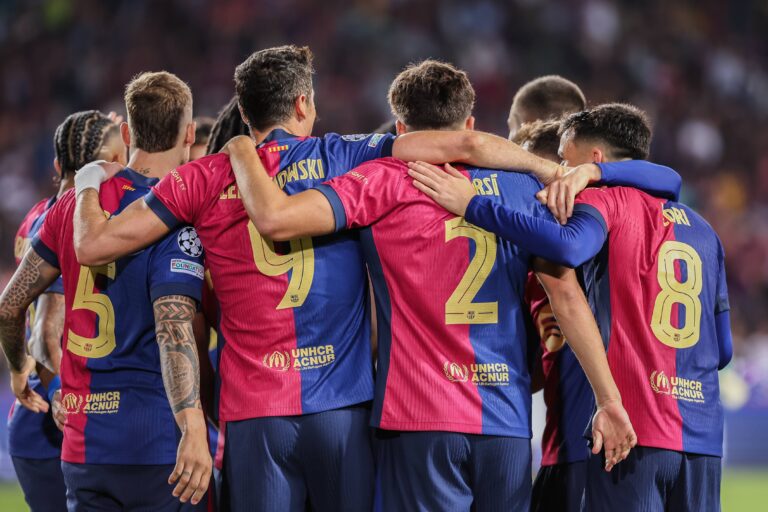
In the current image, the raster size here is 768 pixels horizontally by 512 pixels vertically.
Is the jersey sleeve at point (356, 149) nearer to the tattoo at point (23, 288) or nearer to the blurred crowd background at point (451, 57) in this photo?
the tattoo at point (23, 288)

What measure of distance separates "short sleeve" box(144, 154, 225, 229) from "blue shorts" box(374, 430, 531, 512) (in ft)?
4.10

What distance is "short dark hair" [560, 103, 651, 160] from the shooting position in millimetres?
4570

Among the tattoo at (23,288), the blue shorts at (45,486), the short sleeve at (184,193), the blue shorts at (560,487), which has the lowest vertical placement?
the blue shorts at (45,486)

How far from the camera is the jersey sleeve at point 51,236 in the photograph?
4562 millimetres

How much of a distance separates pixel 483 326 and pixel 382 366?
1.48ft

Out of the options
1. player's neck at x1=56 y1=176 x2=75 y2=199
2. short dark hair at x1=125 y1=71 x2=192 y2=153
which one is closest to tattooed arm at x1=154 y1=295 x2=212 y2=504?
short dark hair at x1=125 y1=71 x2=192 y2=153

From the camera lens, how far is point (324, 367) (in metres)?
4.14

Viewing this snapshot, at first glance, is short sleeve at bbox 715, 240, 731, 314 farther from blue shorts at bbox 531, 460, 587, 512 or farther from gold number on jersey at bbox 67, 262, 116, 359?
gold number on jersey at bbox 67, 262, 116, 359

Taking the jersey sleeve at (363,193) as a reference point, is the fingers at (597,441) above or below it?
below

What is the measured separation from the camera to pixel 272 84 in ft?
14.3

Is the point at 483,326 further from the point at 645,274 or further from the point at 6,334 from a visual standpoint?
the point at 6,334

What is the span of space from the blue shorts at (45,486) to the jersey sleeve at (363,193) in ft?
7.64

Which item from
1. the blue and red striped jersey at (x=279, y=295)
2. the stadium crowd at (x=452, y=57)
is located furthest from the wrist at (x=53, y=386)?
the stadium crowd at (x=452, y=57)

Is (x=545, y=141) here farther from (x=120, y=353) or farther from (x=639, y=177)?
(x=120, y=353)
